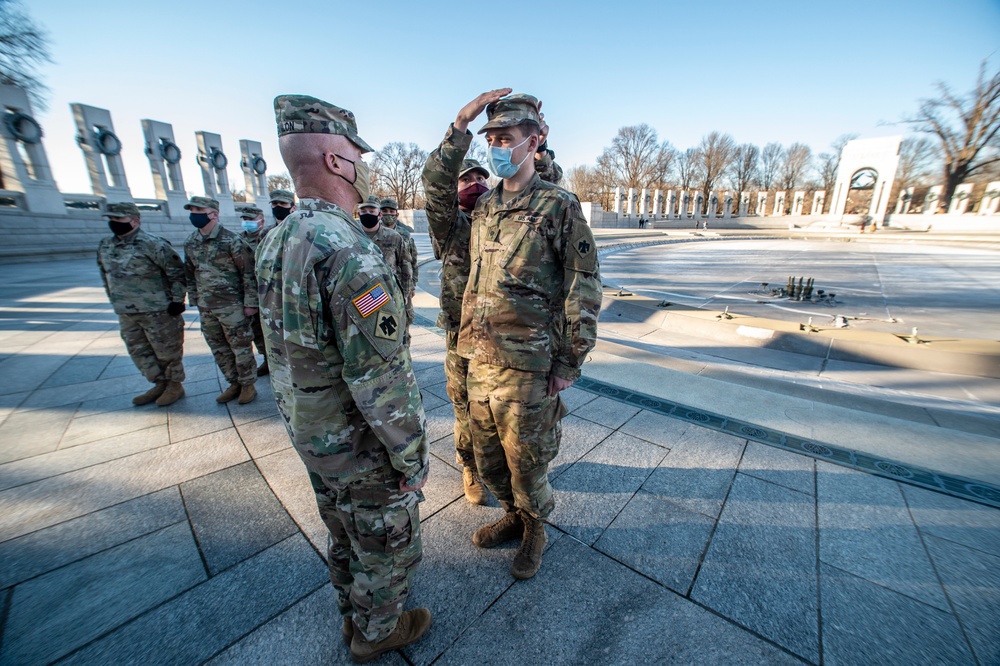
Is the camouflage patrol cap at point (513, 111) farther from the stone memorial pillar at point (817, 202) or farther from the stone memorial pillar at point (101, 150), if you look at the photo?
the stone memorial pillar at point (817, 202)

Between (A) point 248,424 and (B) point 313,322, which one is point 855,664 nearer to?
(B) point 313,322

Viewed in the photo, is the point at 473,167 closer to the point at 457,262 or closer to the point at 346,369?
the point at 457,262

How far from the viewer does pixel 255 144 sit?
88.2 feet

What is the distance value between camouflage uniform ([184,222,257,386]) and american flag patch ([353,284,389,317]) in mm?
3618

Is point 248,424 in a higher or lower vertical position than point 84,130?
lower

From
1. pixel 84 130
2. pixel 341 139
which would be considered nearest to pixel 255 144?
pixel 84 130

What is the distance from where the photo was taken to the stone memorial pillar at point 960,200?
4072 centimetres

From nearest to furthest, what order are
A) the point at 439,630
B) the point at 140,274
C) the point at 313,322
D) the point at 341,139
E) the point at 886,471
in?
the point at 313,322 < the point at 341,139 < the point at 439,630 < the point at 886,471 < the point at 140,274

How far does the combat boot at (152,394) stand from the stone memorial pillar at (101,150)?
72.1 feet

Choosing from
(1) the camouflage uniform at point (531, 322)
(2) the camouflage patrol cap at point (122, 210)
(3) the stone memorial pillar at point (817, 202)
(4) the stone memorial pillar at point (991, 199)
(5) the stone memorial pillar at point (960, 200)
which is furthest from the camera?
(3) the stone memorial pillar at point (817, 202)

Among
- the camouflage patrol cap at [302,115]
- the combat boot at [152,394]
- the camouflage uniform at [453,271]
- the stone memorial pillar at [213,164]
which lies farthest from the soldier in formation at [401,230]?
the stone memorial pillar at [213,164]

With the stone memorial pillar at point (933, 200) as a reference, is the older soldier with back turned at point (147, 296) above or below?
below

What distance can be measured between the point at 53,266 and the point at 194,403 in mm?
18414

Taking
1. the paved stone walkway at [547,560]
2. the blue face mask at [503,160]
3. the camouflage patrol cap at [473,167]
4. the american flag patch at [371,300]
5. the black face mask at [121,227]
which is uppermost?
the camouflage patrol cap at [473,167]
